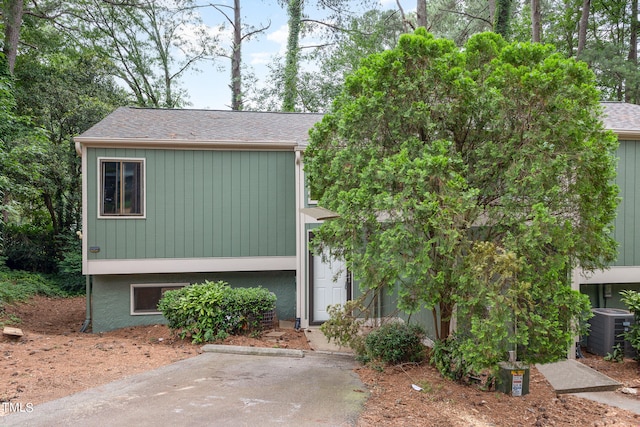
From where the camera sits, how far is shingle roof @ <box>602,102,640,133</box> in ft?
25.6

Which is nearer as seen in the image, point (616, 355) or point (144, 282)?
point (616, 355)

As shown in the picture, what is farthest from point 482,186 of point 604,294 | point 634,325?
point 604,294

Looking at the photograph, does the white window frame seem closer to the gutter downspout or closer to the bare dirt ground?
the gutter downspout

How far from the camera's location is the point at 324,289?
28.5 ft

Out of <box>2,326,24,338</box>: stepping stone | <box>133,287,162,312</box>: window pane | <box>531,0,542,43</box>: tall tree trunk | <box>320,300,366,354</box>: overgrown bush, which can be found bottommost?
<box>2,326,24,338</box>: stepping stone

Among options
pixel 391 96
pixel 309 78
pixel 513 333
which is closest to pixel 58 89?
pixel 309 78

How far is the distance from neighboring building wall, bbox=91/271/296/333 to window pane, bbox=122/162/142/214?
1363 millimetres

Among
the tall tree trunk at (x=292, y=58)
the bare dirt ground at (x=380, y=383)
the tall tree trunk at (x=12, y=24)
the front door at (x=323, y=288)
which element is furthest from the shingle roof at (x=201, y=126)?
the tall tree trunk at (x=292, y=58)

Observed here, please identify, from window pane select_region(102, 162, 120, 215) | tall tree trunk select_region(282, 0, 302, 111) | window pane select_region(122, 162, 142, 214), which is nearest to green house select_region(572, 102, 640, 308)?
window pane select_region(122, 162, 142, 214)

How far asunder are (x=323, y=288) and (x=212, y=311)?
2343mm

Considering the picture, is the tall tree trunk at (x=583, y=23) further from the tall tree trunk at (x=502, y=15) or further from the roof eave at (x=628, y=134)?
the roof eave at (x=628, y=134)

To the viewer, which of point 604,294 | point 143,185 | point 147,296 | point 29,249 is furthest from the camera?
point 29,249

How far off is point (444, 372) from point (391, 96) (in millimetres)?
3159

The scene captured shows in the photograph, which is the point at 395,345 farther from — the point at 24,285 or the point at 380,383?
the point at 24,285
